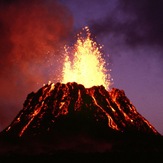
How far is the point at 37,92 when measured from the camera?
364ft

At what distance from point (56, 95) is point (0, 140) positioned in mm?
18053

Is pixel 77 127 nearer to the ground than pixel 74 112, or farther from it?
nearer to the ground

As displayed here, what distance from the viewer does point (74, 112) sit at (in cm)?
9956

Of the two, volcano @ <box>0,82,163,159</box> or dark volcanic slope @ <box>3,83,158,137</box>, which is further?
dark volcanic slope @ <box>3,83,158,137</box>

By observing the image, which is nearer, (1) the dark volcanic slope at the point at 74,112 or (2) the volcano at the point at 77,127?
(2) the volcano at the point at 77,127

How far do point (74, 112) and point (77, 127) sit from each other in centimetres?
366

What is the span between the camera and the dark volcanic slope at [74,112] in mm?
97312

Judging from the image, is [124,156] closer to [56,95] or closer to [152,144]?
[152,144]

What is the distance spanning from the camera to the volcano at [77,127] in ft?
306

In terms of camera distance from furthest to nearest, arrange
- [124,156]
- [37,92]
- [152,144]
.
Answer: [37,92], [152,144], [124,156]

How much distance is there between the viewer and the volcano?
93188mm

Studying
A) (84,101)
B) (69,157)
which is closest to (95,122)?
(84,101)

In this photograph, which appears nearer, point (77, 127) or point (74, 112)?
point (77, 127)

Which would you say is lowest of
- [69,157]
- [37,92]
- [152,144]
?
[69,157]
